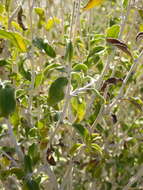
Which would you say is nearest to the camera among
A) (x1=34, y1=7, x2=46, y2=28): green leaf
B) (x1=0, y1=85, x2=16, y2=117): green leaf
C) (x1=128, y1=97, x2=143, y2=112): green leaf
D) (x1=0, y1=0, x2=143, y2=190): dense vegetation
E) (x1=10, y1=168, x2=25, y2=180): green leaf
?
(x1=0, y1=85, x2=16, y2=117): green leaf

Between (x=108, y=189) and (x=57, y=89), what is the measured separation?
967 mm

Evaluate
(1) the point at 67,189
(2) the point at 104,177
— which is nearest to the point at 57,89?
(1) the point at 67,189

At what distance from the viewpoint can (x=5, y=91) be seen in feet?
2.53

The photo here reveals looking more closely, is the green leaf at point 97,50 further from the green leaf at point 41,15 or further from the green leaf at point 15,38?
the green leaf at point 41,15

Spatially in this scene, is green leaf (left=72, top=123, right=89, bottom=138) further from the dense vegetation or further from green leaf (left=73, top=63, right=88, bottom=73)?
green leaf (left=73, top=63, right=88, bottom=73)

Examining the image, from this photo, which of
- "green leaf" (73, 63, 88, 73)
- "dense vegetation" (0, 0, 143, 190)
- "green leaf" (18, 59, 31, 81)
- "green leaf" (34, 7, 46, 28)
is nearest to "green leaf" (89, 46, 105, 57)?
"dense vegetation" (0, 0, 143, 190)

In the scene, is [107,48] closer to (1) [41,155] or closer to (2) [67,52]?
(2) [67,52]

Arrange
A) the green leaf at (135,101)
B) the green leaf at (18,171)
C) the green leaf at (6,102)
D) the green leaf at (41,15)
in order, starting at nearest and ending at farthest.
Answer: the green leaf at (6,102) < the green leaf at (18,171) < the green leaf at (135,101) < the green leaf at (41,15)

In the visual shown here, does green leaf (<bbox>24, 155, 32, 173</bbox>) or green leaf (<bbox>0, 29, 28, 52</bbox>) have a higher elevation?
green leaf (<bbox>0, 29, 28, 52</bbox>)

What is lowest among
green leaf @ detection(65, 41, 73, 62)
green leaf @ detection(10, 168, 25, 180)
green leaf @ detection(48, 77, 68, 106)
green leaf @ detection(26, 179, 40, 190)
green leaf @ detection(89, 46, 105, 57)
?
green leaf @ detection(26, 179, 40, 190)

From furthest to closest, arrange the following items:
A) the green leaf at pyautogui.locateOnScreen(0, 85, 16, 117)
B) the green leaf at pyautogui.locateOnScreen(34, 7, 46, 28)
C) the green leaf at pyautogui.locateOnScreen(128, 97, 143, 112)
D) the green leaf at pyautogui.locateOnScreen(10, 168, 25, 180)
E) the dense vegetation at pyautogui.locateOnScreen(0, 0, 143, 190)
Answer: the green leaf at pyautogui.locateOnScreen(34, 7, 46, 28)
the green leaf at pyautogui.locateOnScreen(128, 97, 143, 112)
the green leaf at pyautogui.locateOnScreen(10, 168, 25, 180)
the dense vegetation at pyautogui.locateOnScreen(0, 0, 143, 190)
the green leaf at pyautogui.locateOnScreen(0, 85, 16, 117)

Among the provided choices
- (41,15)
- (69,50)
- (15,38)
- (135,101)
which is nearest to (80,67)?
(69,50)

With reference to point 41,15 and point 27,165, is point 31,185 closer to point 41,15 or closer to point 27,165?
Answer: point 27,165

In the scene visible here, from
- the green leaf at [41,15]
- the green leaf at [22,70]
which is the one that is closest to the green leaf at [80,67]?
the green leaf at [22,70]
